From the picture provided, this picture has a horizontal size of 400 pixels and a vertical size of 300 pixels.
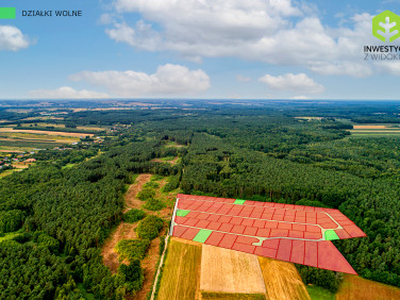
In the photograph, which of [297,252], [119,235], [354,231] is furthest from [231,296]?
[354,231]

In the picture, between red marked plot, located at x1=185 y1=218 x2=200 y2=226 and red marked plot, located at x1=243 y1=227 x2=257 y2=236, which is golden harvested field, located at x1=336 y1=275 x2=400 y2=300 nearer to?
red marked plot, located at x1=243 y1=227 x2=257 y2=236

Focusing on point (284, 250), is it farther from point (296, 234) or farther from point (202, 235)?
point (202, 235)

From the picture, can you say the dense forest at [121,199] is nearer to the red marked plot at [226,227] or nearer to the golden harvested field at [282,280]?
the golden harvested field at [282,280]

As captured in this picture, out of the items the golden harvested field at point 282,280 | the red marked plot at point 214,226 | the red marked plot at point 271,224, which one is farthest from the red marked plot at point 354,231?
the red marked plot at point 214,226

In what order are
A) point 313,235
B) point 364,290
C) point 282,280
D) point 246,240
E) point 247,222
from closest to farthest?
1. point 364,290
2. point 282,280
3. point 246,240
4. point 313,235
5. point 247,222

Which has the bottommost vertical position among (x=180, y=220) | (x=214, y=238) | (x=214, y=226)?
(x=214, y=238)

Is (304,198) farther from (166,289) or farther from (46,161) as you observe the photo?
(46,161)
